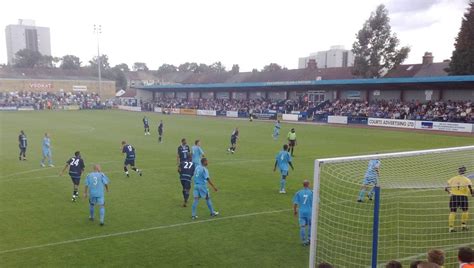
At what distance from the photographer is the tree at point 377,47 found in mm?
57531

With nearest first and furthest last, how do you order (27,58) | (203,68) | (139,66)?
(27,58) < (203,68) < (139,66)

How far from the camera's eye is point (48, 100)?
84.8 meters

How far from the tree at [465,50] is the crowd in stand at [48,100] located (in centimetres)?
6582

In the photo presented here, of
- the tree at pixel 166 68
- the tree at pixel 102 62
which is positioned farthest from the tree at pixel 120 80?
the tree at pixel 166 68

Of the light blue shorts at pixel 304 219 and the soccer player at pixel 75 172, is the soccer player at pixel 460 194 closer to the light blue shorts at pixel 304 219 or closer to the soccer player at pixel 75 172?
the light blue shorts at pixel 304 219

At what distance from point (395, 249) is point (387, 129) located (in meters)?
32.9

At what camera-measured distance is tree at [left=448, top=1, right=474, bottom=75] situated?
153ft

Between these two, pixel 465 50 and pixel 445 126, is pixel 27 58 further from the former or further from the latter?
pixel 445 126

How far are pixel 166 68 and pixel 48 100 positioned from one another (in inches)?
2806

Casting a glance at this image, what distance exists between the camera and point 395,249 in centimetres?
961

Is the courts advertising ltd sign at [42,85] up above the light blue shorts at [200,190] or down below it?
above

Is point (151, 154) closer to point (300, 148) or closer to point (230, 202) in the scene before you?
point (300, 148)

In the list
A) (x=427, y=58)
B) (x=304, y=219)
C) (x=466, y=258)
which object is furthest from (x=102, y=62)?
(x=466, y=258)

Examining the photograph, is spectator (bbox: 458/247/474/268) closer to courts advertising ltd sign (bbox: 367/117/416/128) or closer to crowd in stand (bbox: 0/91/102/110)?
courts advertising ltd sign (bbox: 367/117/416/128)
